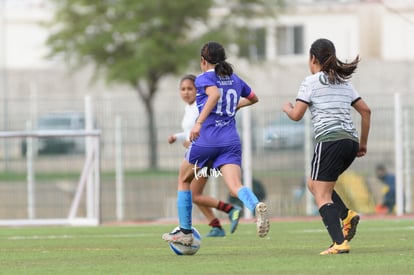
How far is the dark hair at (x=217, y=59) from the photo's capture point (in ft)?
36.3

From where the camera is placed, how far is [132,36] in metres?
37.1

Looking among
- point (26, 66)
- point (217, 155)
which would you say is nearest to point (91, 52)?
point (26, 66)

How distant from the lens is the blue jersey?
36.1 ft

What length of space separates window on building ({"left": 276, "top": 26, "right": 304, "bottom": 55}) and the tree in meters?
13.7

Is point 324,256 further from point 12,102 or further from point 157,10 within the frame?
point 157,10

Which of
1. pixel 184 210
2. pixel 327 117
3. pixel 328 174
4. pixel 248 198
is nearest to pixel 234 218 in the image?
pixel 184 210

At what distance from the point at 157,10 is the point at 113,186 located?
14672 mm

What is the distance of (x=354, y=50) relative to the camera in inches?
1933

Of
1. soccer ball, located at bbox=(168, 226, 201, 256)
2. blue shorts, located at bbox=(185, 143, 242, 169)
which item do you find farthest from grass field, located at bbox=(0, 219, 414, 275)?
blue shorts, located at bbox=(185, 143, 242, 169)

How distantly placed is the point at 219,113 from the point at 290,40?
41.1 meters

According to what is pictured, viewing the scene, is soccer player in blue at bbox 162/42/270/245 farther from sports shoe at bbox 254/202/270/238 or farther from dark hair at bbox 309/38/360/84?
dark hair at bbox 309/38/360/84

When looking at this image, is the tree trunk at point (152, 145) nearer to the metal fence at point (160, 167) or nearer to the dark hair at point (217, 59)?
the metal fence at point (160, 167)

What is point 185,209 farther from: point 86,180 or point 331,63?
point 86,180

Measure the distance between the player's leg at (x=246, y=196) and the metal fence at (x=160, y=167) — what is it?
10.8 meters
